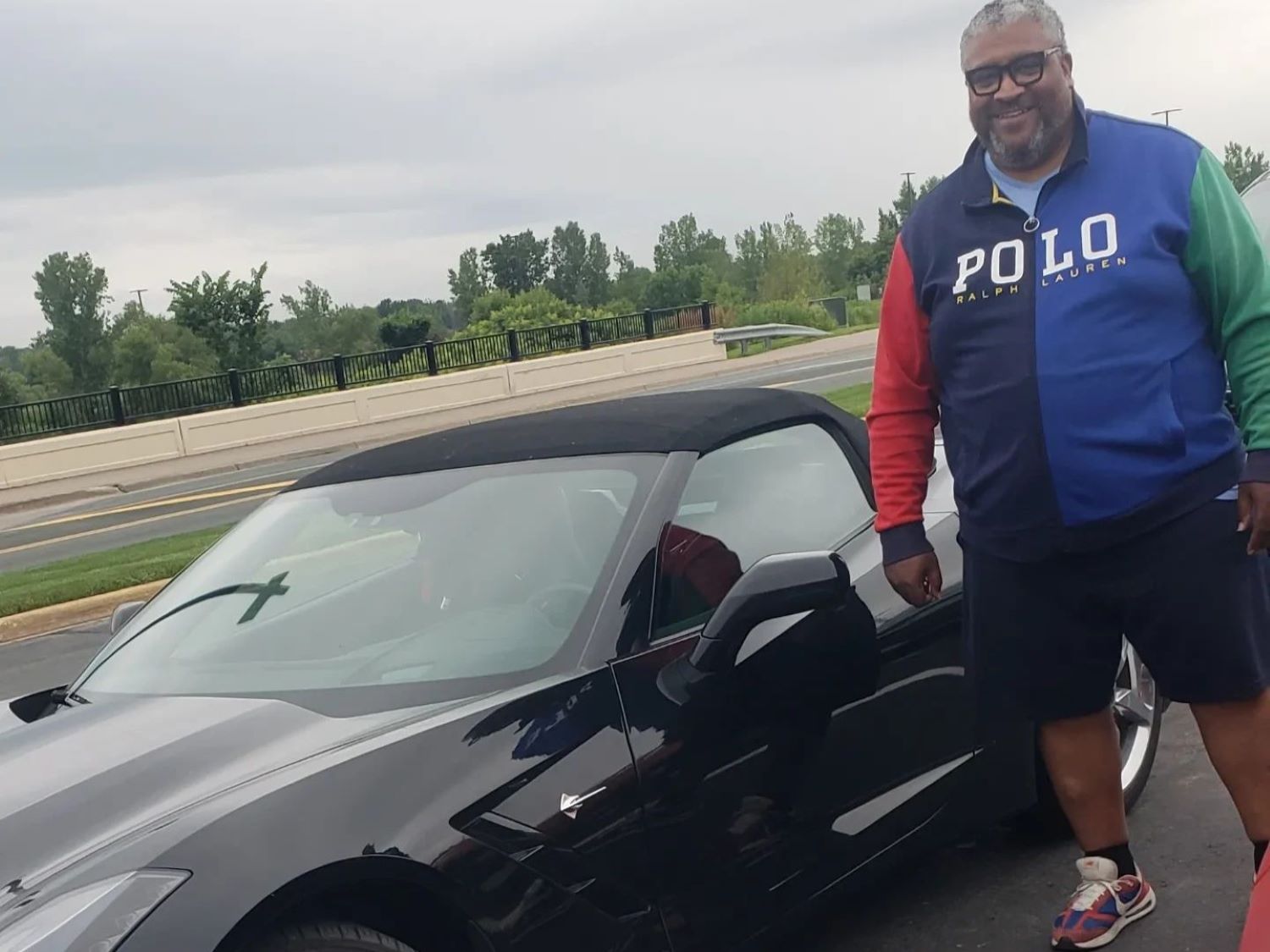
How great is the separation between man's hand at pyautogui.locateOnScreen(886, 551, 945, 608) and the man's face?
857 mm

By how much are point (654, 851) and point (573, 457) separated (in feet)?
3.15

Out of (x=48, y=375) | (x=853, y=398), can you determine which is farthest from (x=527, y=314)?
(x=48, y=375)

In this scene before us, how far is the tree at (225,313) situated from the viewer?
33469mm

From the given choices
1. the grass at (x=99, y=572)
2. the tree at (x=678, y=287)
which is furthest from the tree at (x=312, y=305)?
the grass at (x=99, y=572)

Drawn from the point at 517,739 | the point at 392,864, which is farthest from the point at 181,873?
the point at 517,739

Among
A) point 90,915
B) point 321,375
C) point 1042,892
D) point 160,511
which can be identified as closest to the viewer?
point 90,915

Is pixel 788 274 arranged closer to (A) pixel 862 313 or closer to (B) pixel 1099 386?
(A) pixel 862 313

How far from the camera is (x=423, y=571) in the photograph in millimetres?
2855

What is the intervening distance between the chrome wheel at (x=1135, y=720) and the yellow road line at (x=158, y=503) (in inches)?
550

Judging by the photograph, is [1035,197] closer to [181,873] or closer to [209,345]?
[181,873]

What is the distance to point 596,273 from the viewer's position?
265 ft

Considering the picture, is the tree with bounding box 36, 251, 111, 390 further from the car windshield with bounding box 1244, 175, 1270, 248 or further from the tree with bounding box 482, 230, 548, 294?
the car windshield with bounding box 1244, 175, 1270, 248

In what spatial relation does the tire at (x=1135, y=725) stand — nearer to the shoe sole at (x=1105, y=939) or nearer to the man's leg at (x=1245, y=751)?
the shoe sole at (x=1105, y=939)

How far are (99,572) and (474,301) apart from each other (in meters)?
38.8
